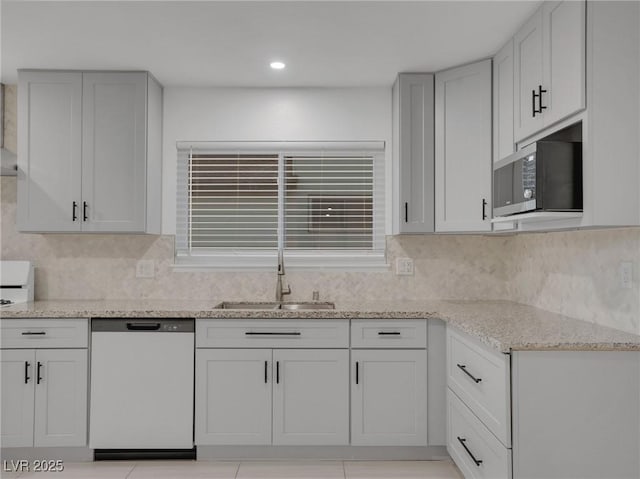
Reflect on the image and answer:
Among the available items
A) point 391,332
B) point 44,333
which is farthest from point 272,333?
point 44,333

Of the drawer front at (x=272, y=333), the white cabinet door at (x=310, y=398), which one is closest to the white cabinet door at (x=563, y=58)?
the drawer front at (x=272, y=333)

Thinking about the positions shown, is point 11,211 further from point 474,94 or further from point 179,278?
point 474,94

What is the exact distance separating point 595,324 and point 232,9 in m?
2.30

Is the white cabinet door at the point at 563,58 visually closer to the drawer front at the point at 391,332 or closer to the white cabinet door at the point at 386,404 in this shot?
the drawer front at the point at 391,332

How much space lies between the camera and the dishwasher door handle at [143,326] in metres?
2.77

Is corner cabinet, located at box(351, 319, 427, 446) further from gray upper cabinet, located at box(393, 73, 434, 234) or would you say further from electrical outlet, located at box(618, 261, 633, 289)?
electrical outlet, located at box(618, 261, 633, 289)

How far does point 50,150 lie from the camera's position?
3.06 meters

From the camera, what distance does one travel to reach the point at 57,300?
330cm

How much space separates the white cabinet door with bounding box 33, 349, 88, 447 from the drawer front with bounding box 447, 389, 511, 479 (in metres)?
2.08

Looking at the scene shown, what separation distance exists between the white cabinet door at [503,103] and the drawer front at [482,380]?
3.49 ft

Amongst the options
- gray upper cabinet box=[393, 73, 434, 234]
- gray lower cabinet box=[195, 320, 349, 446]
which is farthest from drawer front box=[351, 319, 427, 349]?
gray upper cabinet box=[393, 73, 434, 234]

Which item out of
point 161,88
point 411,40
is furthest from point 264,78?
point 411,40

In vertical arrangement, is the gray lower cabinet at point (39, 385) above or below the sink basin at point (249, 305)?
below

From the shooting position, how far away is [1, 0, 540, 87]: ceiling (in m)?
2.27
